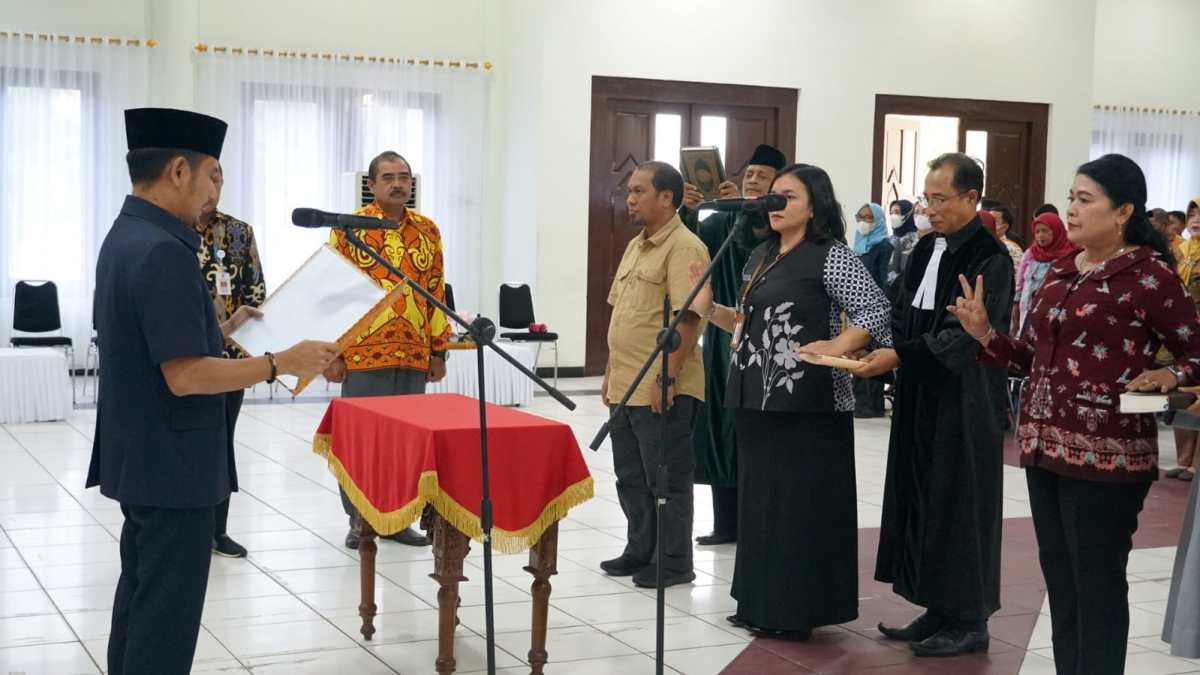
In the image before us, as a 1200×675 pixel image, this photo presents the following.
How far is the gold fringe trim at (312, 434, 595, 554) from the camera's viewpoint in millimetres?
3682

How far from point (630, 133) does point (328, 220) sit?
9029 mm

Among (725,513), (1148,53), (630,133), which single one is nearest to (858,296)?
(725,513)

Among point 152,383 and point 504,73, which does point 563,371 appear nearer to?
point 504,73

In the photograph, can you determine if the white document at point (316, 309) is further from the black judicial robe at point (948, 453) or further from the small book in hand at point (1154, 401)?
the small book in hand at point (1154, 401)

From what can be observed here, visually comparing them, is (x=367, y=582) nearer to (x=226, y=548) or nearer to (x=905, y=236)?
(x=226, y=548)

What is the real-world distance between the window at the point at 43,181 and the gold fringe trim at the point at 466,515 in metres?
8.23

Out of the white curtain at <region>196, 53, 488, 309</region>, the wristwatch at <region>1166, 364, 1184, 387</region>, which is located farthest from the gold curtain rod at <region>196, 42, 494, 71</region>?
the wristwatch at <region>1166, 364, 1184, 387</region>

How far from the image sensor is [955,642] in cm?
425

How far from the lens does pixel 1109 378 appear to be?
317cm

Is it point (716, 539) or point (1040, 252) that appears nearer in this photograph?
point (716, 539)

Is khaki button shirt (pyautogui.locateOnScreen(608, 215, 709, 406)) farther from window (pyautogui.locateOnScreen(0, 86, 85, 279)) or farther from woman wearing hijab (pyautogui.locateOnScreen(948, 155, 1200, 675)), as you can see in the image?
window (pyautogui.locateOnScreen(0, 86, 85, 279))

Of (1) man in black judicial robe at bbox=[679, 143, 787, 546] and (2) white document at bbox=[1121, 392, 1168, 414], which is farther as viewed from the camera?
(1) man in black judicial robe at bbox=[679, 143, 787, 546]

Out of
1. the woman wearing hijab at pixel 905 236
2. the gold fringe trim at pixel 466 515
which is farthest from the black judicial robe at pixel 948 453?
the woman wearing hijab at pixel 905 236

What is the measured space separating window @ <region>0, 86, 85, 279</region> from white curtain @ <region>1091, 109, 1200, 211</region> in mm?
10415
